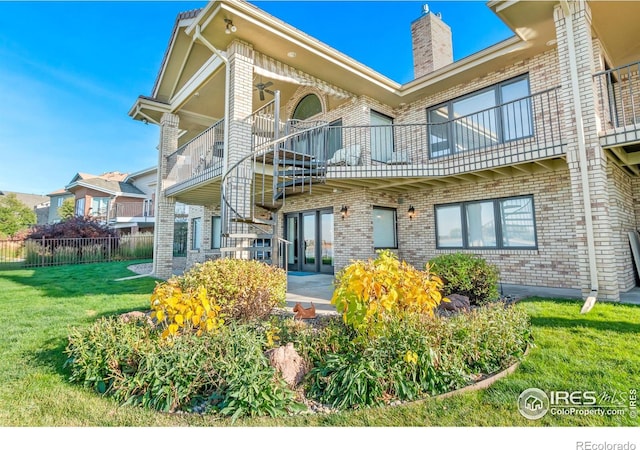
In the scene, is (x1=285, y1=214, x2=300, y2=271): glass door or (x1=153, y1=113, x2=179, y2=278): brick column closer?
(x1=153, y1=113, x2=179, y2=278): brick column

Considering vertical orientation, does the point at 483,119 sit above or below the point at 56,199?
below

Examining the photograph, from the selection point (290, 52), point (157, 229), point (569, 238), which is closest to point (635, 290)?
point (569, 238)

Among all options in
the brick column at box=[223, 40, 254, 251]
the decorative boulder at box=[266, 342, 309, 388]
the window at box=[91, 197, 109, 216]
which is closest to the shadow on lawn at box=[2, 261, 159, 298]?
the brick column at box=[223, 40, 254, 251]

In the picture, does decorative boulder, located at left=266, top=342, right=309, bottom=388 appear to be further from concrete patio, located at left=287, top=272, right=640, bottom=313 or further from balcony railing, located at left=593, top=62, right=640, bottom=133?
balcony railing, located at left=593, top=62, right=640, bottom=133

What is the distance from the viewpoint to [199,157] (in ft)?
31.4

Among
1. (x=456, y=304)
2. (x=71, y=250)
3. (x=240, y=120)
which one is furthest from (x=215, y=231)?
(x=456, y=304)

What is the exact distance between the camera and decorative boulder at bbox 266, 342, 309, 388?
2.65 m

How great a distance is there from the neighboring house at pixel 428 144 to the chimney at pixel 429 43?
0.15 feet

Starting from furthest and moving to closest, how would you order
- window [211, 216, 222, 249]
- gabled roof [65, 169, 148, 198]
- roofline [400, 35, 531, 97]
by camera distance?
1. gabled roof [65, 169, 148, 198]
2. window [211, 216, 222, 249]
3. roofline [400, 35, 531, 97]

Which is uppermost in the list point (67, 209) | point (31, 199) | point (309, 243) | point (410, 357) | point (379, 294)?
point (31, 199)

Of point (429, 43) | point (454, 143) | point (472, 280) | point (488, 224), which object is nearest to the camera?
point (472, 280)

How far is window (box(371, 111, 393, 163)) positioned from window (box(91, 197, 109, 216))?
75.8 ft

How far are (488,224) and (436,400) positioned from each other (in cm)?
689

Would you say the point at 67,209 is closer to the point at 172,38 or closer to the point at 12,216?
the point at 12,216
